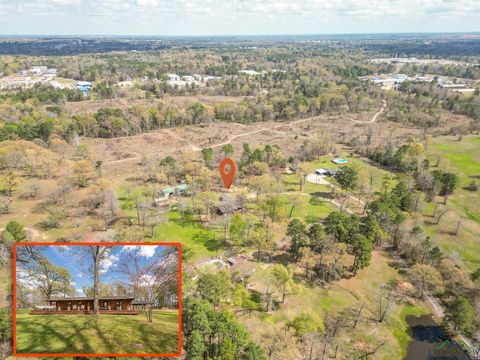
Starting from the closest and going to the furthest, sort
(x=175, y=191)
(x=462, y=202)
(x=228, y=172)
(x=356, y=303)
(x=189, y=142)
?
(x=356, y=303) < (x=175, y=191) < (x=462, y=202) < (x=228, y=172) < (x=189, y=142)

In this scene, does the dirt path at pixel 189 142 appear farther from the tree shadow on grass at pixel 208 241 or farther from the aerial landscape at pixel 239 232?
the tree shadow on grass at pixel 208 241

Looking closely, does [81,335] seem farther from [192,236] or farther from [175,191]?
[175,191]

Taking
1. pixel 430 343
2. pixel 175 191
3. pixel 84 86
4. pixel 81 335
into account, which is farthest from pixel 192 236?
pixel 84 86

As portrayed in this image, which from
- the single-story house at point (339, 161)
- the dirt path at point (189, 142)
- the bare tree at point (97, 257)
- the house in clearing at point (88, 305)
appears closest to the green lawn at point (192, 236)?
the house in clearing at point (88, 305)

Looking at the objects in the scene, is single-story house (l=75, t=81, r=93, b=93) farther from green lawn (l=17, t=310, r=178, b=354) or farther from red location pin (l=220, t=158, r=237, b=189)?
green lawn (l=17, t=310, r=178, b=354)

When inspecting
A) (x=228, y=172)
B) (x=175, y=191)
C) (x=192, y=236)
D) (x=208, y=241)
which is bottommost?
(x=208, y=241)

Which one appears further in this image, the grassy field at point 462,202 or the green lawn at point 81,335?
the grassy field at point 462,202
